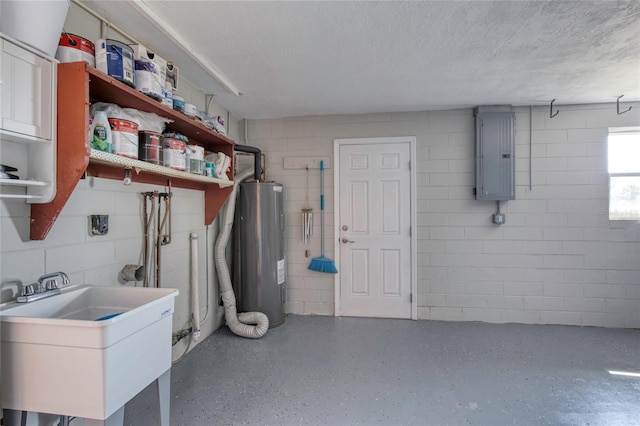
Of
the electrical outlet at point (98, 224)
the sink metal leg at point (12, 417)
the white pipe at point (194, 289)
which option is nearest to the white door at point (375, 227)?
the white pipe at point (194, 289)

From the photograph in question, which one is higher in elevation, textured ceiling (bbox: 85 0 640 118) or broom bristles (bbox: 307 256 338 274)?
textured ceiling (bbox: 85 0 640 118)

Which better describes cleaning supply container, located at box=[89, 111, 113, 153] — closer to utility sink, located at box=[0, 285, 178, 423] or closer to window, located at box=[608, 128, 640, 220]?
utility sink, located at box=[0, 285, 178, 423]

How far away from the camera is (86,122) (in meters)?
1.28

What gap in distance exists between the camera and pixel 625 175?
3.21 metres

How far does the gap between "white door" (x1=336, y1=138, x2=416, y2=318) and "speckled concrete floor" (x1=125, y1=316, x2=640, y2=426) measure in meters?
0.41

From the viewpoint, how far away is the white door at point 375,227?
3.48 meters

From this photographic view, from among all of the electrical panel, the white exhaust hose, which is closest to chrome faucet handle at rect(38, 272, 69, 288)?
the white exhaust hose

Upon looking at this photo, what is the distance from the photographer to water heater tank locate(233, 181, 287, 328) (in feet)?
10.5

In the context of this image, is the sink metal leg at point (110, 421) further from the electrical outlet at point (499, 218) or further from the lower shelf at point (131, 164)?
the electrical outlet at point (499, 218)

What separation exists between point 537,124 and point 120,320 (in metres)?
4.04

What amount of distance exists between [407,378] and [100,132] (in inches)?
98.2

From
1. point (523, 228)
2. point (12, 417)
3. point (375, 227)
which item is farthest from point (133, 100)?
point (523, 228)

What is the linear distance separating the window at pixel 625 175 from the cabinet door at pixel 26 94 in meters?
4.67

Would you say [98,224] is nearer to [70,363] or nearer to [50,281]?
[50,281]
